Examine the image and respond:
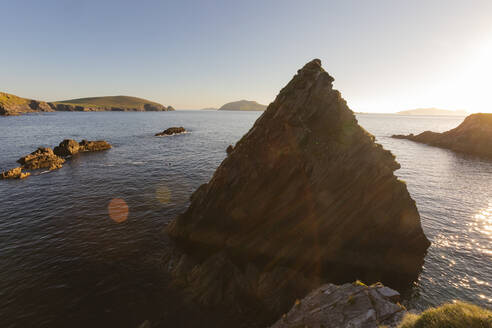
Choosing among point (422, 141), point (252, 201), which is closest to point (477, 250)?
point (252, 201)

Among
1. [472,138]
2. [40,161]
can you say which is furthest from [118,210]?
[472,138]

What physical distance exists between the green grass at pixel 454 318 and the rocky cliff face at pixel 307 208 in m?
12.3

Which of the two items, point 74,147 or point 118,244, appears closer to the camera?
point 118,244

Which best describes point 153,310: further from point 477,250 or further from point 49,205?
point 477,250

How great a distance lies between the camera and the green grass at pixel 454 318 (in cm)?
787

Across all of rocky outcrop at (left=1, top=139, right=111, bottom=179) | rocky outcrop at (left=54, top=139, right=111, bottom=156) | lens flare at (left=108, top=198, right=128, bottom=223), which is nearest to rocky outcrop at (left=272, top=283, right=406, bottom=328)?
lens flare at (left=108, top=198, right=128, bottom=223)

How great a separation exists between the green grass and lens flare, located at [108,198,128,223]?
33729 mm

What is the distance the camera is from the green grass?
25.8 ft

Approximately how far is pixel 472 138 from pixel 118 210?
131 m

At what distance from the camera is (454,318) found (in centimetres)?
812

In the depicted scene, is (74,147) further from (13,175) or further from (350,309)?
(350,309)

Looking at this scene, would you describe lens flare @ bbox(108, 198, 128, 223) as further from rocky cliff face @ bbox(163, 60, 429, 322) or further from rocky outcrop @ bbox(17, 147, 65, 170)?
rocky outcrop @ bbox(17, 147, 65, 170)

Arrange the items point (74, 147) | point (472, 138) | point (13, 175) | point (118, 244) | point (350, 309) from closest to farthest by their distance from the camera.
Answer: point (350, 309) < point (118, 244) < point (13, 175) < point (74, 147) < point (472, 138)

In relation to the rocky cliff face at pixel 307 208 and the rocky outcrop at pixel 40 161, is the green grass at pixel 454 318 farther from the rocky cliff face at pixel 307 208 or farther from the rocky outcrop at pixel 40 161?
the rocky outcrop at pixel 40 161
